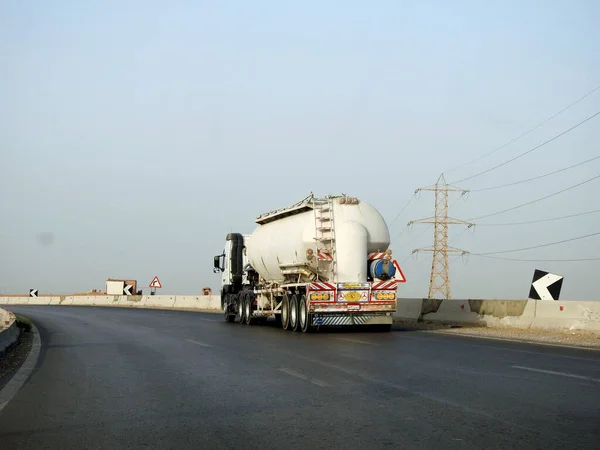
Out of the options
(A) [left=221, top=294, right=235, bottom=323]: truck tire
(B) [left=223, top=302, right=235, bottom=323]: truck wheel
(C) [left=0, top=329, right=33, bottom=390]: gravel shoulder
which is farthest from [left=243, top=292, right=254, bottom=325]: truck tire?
(C) [left=0, top=329, right=33, bottom=390]: gravel shoulder

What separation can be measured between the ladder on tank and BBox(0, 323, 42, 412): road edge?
833 centimetres

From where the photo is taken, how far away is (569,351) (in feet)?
49.9

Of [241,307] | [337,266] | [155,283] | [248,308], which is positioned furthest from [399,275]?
[155,283]

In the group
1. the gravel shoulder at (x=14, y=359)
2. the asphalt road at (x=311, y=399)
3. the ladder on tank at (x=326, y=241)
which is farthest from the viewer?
the ladder on tank at (x=326, y=241)

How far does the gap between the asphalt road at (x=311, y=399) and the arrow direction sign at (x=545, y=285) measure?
6053 mm

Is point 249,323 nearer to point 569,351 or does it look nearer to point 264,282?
point 264,282

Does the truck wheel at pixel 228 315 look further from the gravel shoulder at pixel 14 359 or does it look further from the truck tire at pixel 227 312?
the gravel shoulder at pixel 14 359

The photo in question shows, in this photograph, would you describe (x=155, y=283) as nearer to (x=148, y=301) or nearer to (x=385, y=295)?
(x=148, y=301)

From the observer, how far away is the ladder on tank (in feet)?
74.3

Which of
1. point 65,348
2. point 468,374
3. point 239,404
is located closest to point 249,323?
point 65,348

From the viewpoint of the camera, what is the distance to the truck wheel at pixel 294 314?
2366 cm

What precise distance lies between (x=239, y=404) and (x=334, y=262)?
549 inches

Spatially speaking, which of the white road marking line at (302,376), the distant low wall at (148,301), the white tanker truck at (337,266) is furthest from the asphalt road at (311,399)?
the distant low wall at (148,301)

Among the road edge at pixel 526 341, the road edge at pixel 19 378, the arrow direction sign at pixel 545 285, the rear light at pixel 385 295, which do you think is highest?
the arrow direction sign at pixel 545 285
